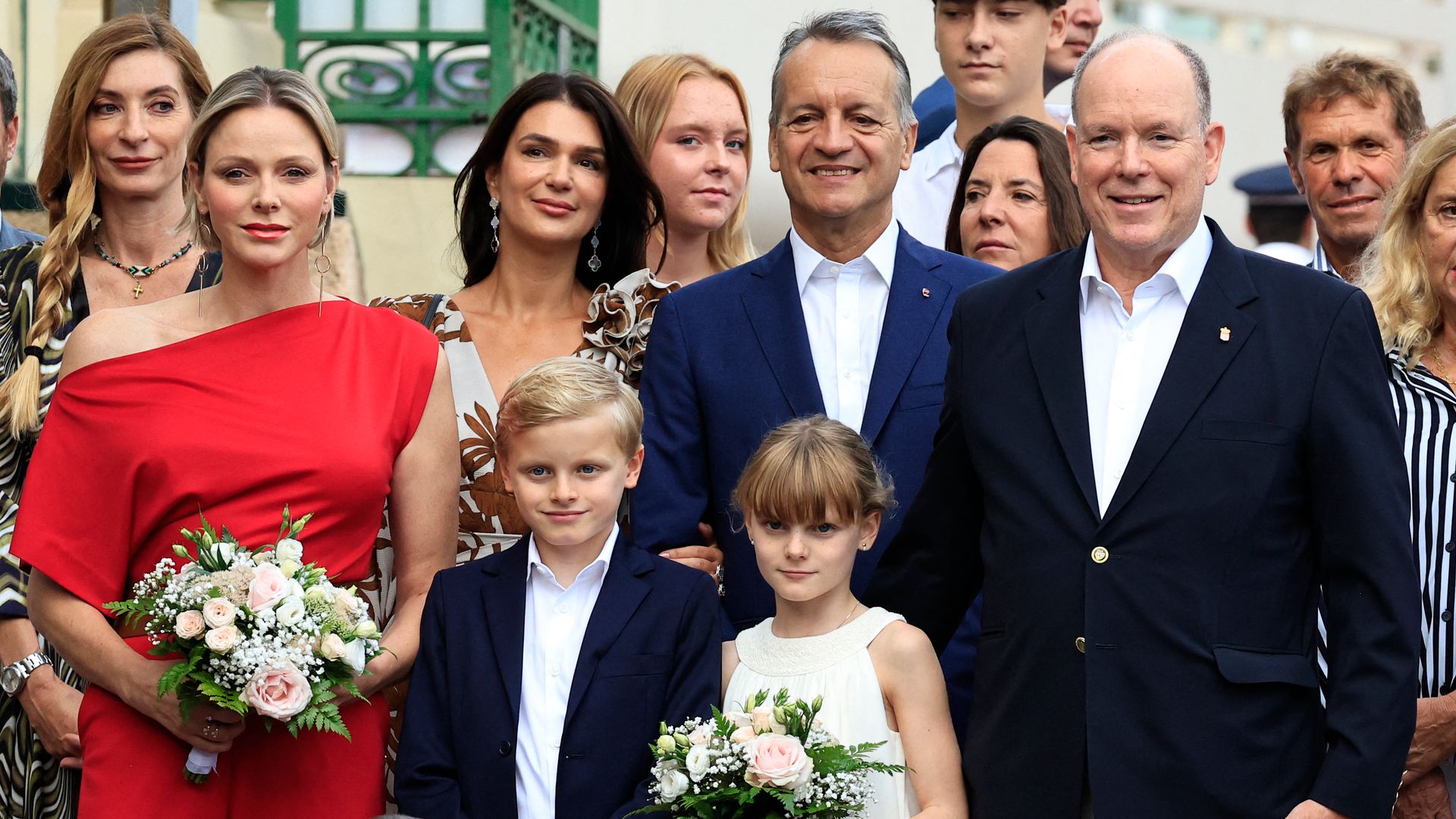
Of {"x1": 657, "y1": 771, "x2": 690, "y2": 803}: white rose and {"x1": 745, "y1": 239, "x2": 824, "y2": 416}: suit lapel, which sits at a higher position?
{"x1": 745, "y1": 239, "x2": 824, "y2": 416}: suit lapel

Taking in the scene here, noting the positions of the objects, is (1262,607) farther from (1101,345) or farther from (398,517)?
(398,517)

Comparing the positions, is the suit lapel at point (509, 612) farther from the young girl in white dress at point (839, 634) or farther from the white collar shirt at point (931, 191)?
the white collar shirt at point (931, 191)

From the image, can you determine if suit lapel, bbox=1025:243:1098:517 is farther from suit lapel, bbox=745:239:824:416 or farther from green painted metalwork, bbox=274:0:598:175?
green painted metalwork, bbox=274:0:598:175

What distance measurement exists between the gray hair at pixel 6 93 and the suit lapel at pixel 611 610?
252cm

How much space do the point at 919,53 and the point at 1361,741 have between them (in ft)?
20.5

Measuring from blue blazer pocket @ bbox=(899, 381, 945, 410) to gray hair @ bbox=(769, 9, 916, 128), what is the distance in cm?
67

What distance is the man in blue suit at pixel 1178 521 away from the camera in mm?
3258

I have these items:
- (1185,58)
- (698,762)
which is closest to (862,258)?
(1185,58)

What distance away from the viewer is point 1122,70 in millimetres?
3549

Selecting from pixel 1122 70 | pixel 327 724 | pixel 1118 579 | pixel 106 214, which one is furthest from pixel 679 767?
pixel 106 214

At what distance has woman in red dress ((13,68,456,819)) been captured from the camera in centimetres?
363

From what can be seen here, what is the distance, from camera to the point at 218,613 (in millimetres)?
3361

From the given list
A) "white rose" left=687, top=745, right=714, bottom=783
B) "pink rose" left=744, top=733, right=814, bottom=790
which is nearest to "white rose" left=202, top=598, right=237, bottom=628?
"white rose" left=687, top=745, right=714, bottom=783

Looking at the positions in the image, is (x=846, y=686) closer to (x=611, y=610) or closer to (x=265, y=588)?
(x=611, y=610)
